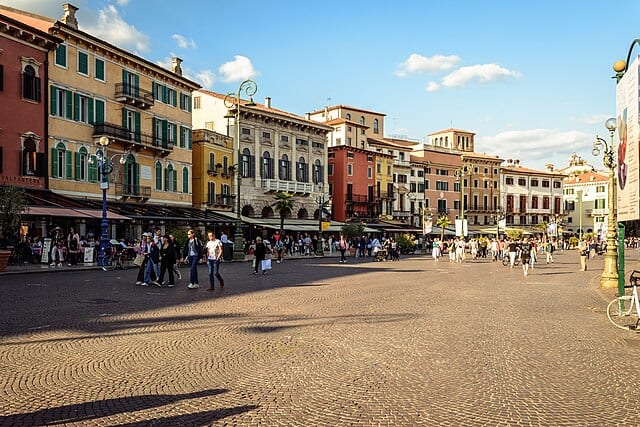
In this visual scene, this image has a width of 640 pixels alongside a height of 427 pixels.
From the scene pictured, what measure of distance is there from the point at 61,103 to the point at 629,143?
95.4 feet

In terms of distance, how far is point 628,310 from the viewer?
11141 millimetres

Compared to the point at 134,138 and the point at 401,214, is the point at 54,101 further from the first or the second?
the point at 401,214

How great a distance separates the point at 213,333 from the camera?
9766mm

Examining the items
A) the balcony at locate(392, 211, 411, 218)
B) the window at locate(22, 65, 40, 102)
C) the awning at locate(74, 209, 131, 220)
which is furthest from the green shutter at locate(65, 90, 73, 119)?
the balcony at locate(392, 211, 411, 218)

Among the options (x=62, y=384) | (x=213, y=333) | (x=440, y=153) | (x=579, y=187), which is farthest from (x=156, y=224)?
(x=579, y=187)

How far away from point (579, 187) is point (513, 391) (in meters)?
109

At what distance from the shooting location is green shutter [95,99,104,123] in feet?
117

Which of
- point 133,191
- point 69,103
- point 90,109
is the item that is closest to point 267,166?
point 133,191

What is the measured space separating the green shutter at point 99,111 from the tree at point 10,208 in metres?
12.1

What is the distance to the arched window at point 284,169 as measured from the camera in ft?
187

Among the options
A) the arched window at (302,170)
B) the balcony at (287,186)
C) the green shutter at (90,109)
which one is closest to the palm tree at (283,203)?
the balcony at (287,186)

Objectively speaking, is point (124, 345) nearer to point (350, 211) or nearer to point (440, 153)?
point (350, 211)

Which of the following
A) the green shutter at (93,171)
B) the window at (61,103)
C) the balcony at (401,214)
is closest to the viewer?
the window at (61,103)

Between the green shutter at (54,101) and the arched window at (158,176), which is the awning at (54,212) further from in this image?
the arched window at (158,176)
